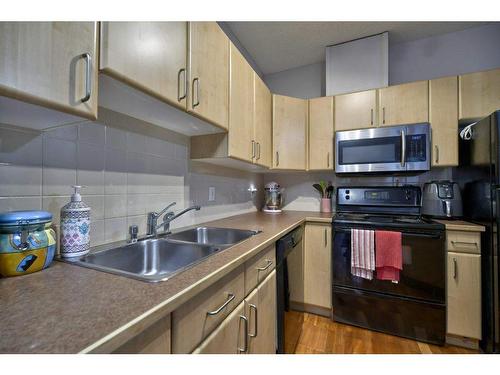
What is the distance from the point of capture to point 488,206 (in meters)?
1.48

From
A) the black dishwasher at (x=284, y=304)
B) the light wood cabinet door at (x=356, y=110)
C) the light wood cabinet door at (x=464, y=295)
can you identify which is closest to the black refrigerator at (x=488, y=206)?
the light wood cabinet door at (x=464, y=295)

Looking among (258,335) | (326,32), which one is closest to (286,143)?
(326,32)

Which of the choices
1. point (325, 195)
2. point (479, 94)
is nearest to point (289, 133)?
point (325, 195)

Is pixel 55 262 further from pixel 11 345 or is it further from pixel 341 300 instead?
pixel 341 300

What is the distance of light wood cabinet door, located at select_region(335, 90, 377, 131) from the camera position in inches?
81.4

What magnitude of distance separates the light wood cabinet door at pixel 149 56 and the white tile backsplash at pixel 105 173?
36cm

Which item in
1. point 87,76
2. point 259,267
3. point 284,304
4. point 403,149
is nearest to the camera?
point 87,76

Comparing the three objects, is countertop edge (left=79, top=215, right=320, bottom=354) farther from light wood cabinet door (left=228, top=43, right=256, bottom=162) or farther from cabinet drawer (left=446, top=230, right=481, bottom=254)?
cabinet drawer (left=446, top=230, right=481, bottom=254)

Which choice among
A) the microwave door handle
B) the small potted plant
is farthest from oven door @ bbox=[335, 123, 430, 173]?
the small potted plant

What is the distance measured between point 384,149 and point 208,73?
1662 millimetres

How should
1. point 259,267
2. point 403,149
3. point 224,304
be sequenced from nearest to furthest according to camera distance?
point 224,304
point 259,267
point 403,149

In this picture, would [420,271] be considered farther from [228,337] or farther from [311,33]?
[311,33]

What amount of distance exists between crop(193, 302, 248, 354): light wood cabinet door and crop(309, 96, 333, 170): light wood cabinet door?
5.59 ft

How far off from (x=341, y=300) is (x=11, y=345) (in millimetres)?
2015
